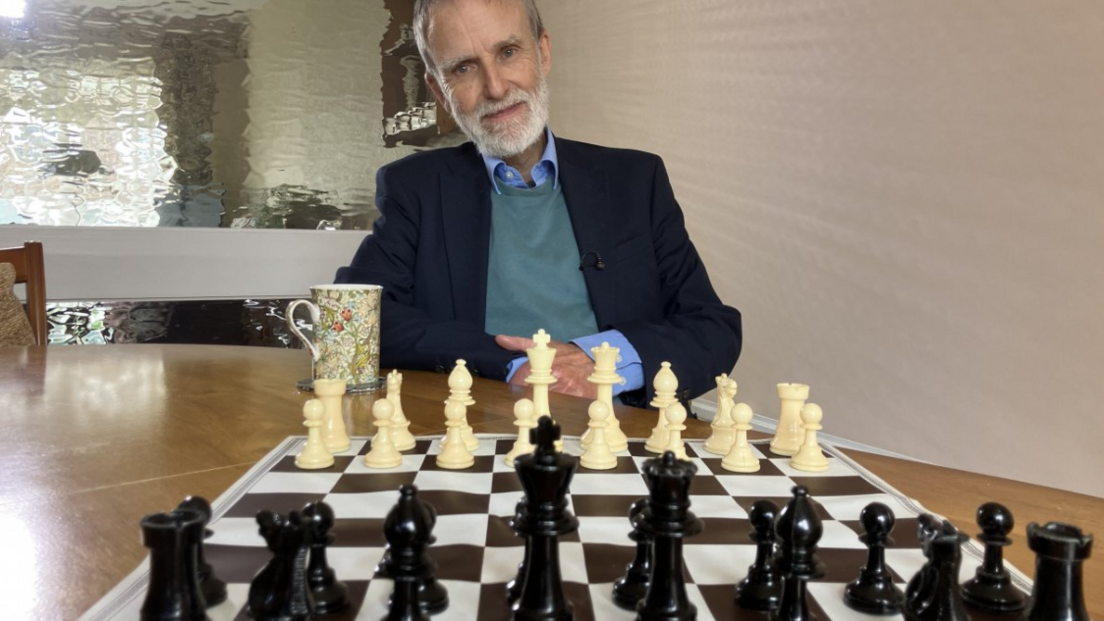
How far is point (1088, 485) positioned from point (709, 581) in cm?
213

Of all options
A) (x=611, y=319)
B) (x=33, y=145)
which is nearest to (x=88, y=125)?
(x=33, y=145)

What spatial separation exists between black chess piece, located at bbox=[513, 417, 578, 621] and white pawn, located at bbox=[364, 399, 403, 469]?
0.38 m

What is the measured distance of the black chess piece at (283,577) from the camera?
496mm

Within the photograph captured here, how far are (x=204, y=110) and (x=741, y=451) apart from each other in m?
3.15

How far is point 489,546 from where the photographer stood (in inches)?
26.2

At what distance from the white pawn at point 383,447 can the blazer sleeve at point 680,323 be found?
0.79m

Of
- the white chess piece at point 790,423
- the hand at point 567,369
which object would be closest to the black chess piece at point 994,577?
the white chess piece at point 790,423

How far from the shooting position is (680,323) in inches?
71.1

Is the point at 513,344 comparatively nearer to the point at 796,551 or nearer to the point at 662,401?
the point at 662,401

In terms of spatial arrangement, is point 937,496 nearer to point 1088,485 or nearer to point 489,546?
point 489,546

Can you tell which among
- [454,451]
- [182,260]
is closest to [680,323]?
[454,451]

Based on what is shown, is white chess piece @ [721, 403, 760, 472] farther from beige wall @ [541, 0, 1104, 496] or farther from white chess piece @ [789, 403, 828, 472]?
beige wall @ [541, 0, 1104, 496]

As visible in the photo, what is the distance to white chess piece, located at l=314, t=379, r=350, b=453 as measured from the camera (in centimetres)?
97

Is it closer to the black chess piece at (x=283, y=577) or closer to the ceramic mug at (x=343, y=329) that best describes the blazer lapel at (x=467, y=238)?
the ceramic mug at (x=343, y=329)
